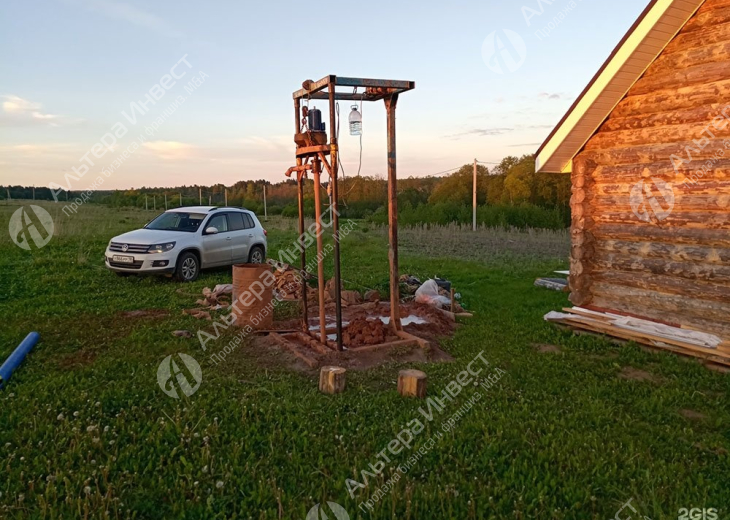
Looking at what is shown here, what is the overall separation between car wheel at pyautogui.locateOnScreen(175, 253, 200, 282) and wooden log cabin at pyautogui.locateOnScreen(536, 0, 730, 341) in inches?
326

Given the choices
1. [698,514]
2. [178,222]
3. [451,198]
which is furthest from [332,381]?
[451,198]

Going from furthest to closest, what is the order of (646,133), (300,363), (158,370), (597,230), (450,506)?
(597,230) → (646,133) → (300,363) → (158,370) → (450,506)

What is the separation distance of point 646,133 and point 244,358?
6258 millimetres

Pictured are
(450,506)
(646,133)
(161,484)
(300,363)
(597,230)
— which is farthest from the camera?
(597,230)

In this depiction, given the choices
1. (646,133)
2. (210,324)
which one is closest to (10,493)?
(210,324)

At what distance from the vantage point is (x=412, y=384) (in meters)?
5.43

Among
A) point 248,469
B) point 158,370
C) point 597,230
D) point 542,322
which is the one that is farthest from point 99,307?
point 597,230

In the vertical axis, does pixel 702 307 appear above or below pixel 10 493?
above

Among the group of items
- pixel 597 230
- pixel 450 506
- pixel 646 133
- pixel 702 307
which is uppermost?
pixel 646 133

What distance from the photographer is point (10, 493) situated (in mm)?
3641

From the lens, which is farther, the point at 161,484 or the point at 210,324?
the point at 210,324

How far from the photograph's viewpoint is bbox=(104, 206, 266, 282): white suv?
39.6ft

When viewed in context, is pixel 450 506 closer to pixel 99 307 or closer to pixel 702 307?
pixel 702 307

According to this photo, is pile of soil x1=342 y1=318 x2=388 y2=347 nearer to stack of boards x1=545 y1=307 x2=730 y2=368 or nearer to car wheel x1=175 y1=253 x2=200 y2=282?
stack of boards x1=545 y1=307 x2=730 y2=368
